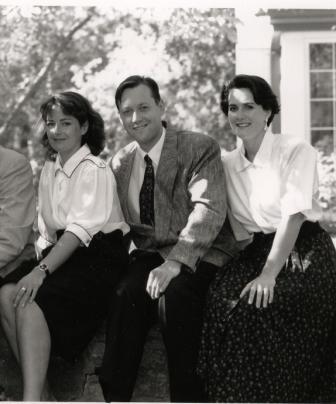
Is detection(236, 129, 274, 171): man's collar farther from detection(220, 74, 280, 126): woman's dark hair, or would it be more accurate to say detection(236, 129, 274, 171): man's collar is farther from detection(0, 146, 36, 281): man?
detection(0, 146, 36, 281): man

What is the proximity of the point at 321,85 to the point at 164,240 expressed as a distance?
8298mm

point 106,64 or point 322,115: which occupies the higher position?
point 106,64

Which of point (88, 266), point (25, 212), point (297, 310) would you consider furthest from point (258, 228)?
point (25, 212)

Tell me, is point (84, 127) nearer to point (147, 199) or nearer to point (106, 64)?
point (147, 199)

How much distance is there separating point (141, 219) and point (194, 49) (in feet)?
27.4

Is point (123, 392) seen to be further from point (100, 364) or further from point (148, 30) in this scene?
point (148, 30)

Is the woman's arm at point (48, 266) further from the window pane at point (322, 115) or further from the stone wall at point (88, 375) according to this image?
the window pane at point (322, 115)

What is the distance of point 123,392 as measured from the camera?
12.7 ft

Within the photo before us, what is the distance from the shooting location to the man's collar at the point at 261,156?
13.7ft

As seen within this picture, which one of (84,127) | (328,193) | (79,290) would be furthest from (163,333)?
(328,193)

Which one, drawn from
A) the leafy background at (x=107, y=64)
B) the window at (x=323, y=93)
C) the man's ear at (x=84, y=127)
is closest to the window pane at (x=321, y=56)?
the window at (x=323, y=93)

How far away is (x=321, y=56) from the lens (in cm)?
1138

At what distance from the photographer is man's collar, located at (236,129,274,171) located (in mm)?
4180

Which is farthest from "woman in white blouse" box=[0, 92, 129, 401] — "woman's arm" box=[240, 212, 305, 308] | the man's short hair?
"woman's arm" box=[240, 212, 305, 308]
